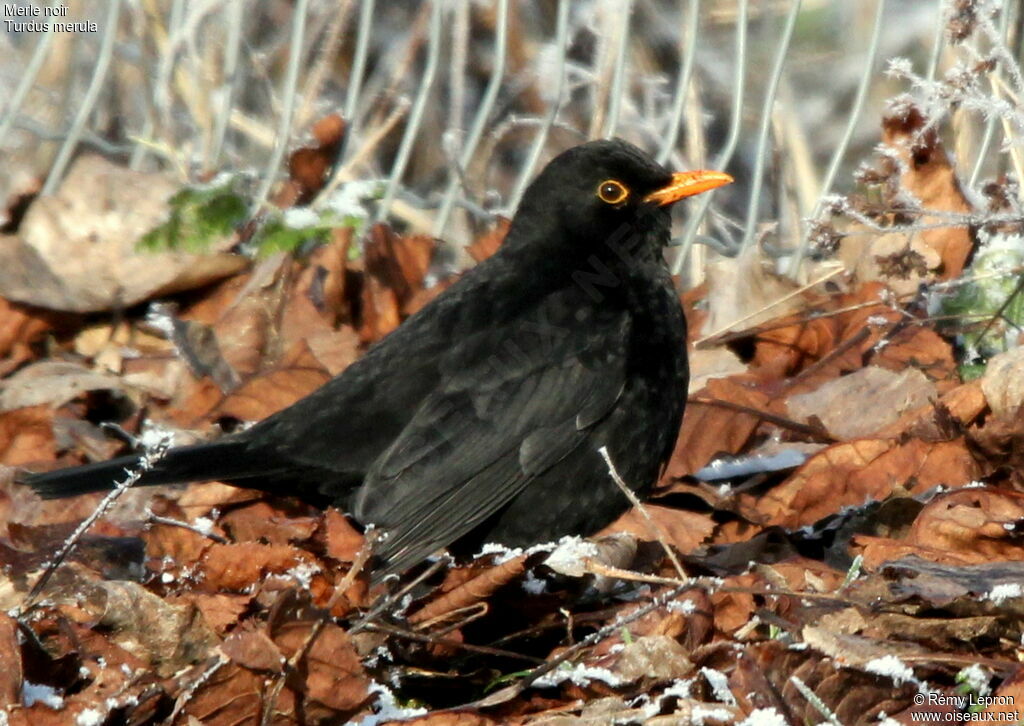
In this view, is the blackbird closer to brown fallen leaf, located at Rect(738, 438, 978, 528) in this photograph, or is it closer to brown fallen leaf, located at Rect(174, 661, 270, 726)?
brown fallen leaf, located at Rect(738, 438, 978, 528)

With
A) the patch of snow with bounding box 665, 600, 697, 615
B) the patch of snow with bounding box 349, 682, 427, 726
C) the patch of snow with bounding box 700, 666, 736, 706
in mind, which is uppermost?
the patch of snow with bounding box 665, 600, 697, 615

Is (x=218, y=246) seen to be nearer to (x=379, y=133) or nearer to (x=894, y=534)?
(x=379, y=133)

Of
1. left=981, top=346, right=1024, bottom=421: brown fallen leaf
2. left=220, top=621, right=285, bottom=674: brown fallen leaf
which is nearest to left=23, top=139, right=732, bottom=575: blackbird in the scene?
left=981, top=346, right=1024, bottom=421: brown fallen leaf

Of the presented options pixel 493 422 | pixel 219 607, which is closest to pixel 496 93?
pixel 493 422

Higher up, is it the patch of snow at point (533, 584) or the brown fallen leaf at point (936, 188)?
the brown fallen leaf at point (936, 188)

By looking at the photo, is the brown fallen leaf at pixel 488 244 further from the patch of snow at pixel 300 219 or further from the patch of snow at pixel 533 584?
the patch of snow at pixel 533 584

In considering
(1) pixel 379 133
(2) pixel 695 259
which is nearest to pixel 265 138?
(1) pixel 379 133

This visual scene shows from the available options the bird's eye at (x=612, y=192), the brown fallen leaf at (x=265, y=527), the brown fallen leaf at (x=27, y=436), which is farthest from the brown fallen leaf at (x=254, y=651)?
the bird's eye at (x=612, y=192)
